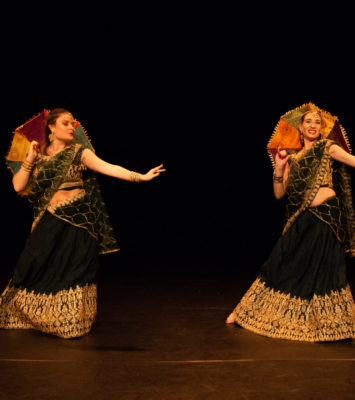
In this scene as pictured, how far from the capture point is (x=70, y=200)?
9.64ft

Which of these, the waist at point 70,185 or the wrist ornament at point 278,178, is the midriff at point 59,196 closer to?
the waist at point 70,185

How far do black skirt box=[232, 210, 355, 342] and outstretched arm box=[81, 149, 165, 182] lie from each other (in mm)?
799

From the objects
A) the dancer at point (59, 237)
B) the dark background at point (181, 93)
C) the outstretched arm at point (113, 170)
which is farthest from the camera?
the dark background at point (181, 93)

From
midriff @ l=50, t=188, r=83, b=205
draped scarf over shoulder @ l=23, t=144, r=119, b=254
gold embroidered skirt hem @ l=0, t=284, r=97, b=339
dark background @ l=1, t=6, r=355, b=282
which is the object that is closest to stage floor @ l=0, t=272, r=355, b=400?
gold embroidered skirt hem @ l=0, t=284, r=97, b=339

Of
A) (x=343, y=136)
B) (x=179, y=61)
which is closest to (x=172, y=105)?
(x=179, y=61)

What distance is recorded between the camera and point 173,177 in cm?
599

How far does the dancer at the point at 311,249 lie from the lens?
283 centimetres

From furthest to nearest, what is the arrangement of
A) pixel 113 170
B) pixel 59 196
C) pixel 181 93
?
pixel 181 93, pixel 59 196, pixel 113 170

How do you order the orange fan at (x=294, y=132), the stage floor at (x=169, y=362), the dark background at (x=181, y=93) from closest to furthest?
the stage floor at (x=169, y=362), the orange fan at (x=294, y=132), the dark background at (x=181, y=93)

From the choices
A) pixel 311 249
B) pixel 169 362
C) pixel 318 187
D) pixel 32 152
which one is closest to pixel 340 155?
pixel 318 187

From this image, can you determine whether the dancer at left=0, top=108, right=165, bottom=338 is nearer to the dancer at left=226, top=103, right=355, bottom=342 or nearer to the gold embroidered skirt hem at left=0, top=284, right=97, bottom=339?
the gold embroidered skirt hem at left=0, top=284, right=97, bottom=339

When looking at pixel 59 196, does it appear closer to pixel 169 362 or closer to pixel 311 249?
pixel 169 362

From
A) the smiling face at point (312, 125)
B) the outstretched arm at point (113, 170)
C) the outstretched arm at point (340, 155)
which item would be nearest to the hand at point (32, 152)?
the outstretched arm at point (113, 170)

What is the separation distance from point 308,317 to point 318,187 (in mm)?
653
